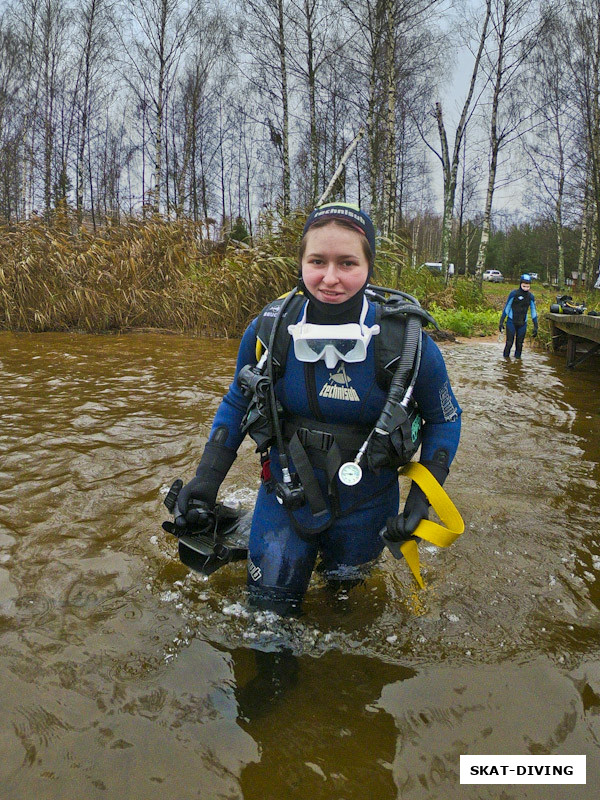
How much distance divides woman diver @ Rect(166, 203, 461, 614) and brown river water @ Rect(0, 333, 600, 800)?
36cm

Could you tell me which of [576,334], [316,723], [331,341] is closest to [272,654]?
[316,723]

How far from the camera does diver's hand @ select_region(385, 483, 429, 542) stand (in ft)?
6.49

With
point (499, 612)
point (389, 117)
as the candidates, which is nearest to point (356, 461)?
point (499, 612)

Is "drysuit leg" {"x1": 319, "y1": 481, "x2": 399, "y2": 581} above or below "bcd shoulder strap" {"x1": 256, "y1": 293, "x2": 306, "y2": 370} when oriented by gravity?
below

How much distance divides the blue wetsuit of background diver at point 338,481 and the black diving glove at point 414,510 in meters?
0.04

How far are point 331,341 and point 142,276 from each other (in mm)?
9514

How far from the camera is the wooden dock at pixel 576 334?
776cm

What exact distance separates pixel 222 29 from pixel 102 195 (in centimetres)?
1774

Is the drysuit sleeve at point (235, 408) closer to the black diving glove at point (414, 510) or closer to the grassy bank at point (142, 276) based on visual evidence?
the black diving glove at point (414, 510)

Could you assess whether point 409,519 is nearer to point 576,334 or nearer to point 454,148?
point 576,334

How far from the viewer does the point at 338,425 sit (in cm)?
217

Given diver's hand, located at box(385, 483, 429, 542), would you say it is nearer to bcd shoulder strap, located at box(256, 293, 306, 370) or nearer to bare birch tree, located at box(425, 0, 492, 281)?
bcd shoulder strap, located at box(256, 293, 306, 370)

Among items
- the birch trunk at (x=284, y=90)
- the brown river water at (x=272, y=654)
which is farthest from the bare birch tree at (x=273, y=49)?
the brown river water at (x=272, y=654)

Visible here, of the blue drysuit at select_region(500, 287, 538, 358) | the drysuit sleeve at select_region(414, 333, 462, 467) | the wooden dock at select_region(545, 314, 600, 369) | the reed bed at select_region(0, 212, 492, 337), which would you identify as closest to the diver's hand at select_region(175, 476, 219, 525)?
the drysuit sleeve at select_region(414, 333, 462, 467)
